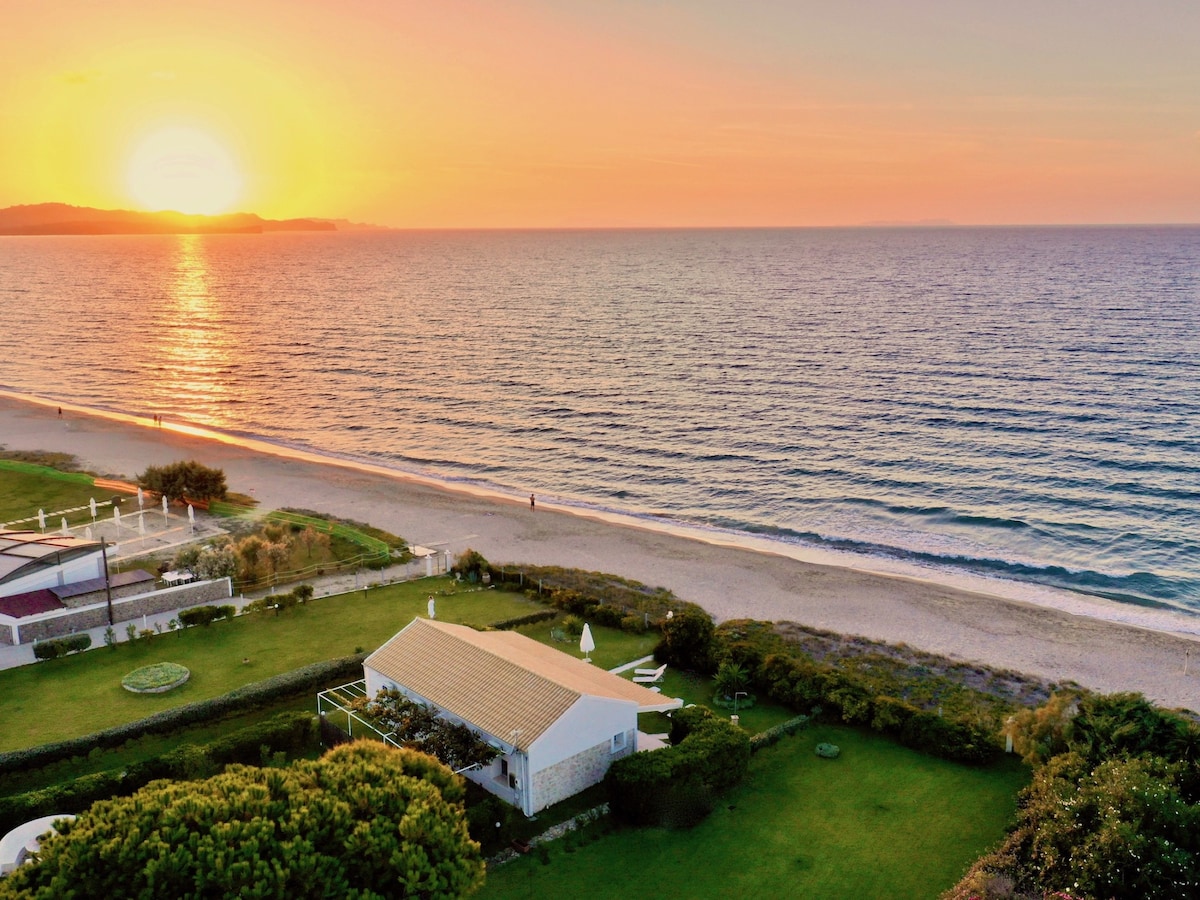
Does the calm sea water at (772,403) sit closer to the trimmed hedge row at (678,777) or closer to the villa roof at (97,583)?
the trimmed hedge row at (678,777)

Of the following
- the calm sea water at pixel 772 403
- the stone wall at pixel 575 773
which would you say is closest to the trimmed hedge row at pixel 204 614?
the stone wall at pixel 575 773

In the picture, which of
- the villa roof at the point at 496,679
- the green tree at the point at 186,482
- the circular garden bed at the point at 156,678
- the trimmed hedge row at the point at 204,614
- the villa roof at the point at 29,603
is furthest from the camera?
the green tree at the point at 186,482

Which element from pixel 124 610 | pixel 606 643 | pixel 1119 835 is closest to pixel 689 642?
pixel 606 643

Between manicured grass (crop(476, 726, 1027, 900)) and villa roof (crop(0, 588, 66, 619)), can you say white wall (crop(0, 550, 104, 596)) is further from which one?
manicured grass (crop(476, 726, 1027, 900))

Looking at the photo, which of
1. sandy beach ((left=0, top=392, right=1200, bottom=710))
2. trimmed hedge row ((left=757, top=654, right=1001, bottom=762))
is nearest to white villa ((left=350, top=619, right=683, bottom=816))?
trimmed hedge row ((left=757, top=654, right=1001, bottom=762))

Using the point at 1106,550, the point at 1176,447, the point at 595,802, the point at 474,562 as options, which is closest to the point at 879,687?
the point at 595,802

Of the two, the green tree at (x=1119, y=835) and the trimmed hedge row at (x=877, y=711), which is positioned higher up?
the green tree at (x=1119, y=835)

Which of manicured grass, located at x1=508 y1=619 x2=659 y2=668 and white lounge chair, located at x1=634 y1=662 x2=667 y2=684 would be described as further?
manicured grass, located at x1=508 y1=619 x2=659 y2=668

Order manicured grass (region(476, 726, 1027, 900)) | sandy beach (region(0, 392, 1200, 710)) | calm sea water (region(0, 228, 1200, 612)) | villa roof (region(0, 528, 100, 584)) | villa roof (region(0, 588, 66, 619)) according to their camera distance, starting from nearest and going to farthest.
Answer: manicured grass (region(476, 726, 1027, 900)) → villa roof (region(0, 588, 66, 619)) → villa roof (region(0, 528, 100, 584)) → sandy beach (region(0, 392, 1200, 710)) → calm sea water (region(0, 228, 1200, 612))
